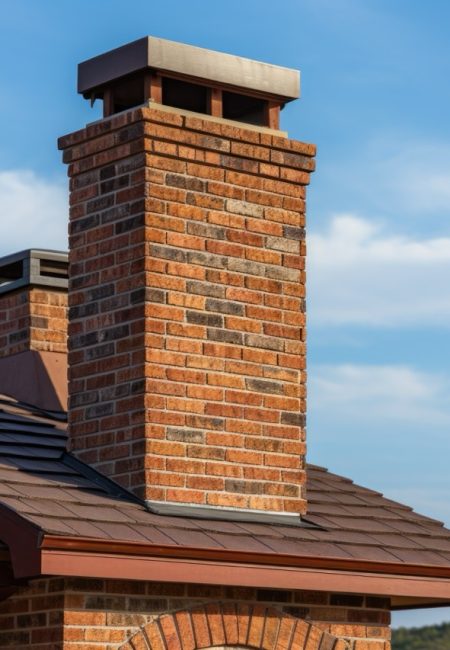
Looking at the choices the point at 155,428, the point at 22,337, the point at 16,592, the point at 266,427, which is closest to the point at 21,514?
the point at 16,592

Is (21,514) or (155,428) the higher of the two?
(155,428)

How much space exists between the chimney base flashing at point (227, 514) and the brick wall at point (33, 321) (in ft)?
12.6

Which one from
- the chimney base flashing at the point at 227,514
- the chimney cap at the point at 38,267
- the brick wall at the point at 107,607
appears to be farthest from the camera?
the chimney cap at the point at 38,267

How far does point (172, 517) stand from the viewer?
9.05 meters

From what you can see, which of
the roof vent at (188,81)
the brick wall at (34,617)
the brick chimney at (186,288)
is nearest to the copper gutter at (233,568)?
the brick wall at (34,617)

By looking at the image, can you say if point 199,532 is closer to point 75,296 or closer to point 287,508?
point 287,508

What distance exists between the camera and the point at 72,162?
10.4 meters

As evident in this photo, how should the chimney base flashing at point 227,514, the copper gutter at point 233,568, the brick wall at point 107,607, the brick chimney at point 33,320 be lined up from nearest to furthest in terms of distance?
the copper gutter at point 233,568
the brick wall at point 107,607
the chimney base flashing at point 227,514
the brick chimney at point 33,320

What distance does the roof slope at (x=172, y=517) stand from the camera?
827cm

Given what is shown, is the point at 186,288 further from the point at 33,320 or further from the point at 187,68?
the point at 33,320

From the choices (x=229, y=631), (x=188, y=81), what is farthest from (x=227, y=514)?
(x=188, y=81)

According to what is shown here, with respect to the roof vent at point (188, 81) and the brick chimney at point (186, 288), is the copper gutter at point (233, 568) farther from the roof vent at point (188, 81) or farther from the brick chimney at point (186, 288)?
the roof vent at point (188, 81)

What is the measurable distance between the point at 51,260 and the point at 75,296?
3.47m

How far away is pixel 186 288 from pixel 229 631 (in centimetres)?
228
